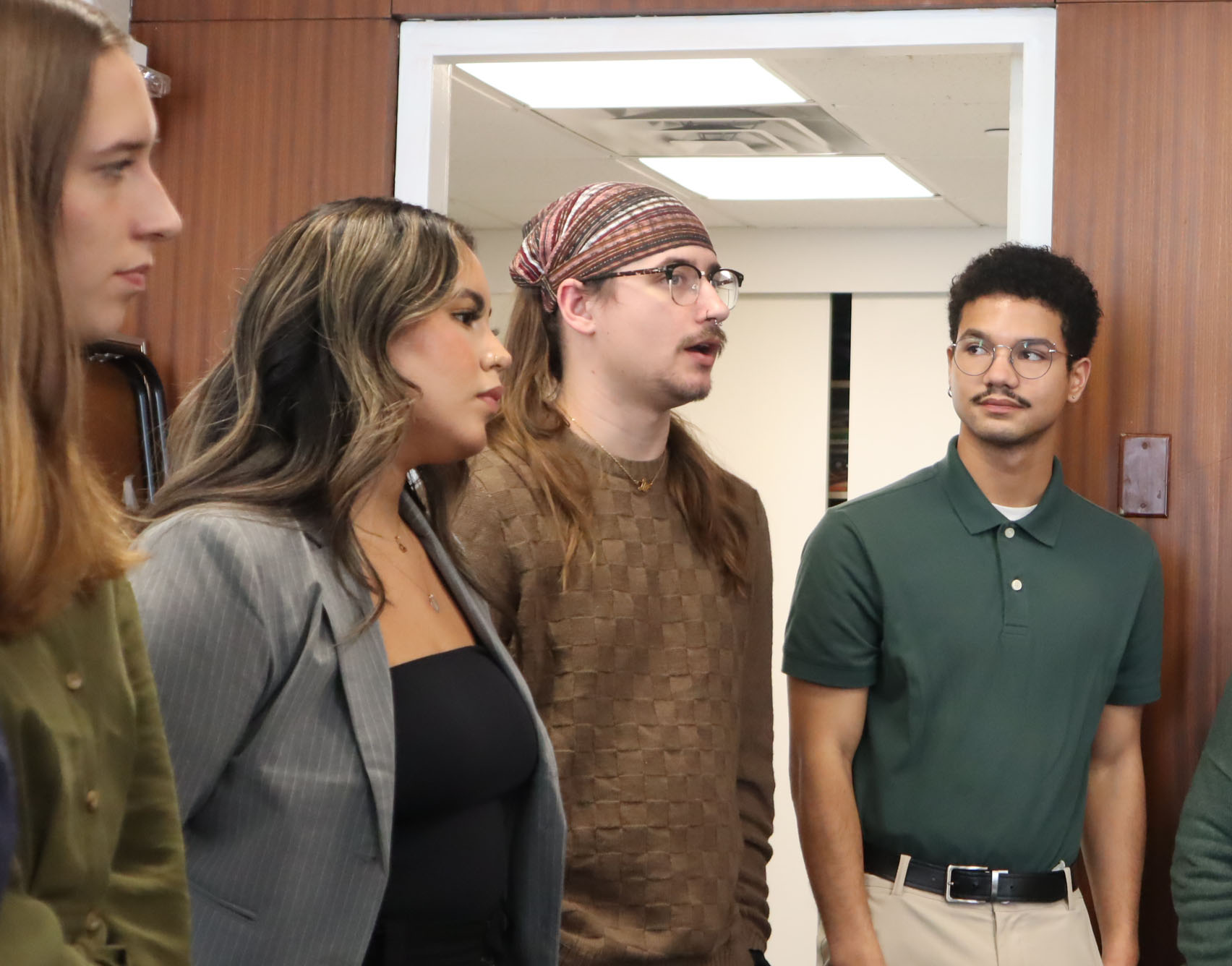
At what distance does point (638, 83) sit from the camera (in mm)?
3752

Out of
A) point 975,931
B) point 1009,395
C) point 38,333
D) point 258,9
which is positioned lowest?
point 975,931

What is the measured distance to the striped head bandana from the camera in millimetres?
2020

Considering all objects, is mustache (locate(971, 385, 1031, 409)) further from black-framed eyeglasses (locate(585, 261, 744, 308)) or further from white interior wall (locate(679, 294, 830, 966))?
white interior wall (locate(679, 294, 830, 966))

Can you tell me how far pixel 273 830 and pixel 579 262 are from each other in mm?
1016

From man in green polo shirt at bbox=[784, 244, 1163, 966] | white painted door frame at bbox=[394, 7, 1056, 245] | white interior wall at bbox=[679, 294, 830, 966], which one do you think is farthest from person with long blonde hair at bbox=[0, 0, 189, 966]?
white interior wall at bbox=[679, 294, 830, 966]

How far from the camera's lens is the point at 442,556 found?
65.3 inches

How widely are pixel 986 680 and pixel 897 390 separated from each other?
371cm

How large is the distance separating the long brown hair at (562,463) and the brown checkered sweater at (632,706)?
0.07ft

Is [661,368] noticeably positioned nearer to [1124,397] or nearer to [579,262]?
[579,262]

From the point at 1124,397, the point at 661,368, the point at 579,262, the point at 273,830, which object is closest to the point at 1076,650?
the point at 1124,397

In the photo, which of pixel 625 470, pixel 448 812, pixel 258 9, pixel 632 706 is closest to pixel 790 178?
pixel 258 9

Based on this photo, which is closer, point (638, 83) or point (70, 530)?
point (70, 530)

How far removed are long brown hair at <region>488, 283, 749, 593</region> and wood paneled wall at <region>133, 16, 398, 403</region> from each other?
2.80 feet

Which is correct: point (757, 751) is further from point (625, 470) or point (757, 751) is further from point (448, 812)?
point (448, 812)
